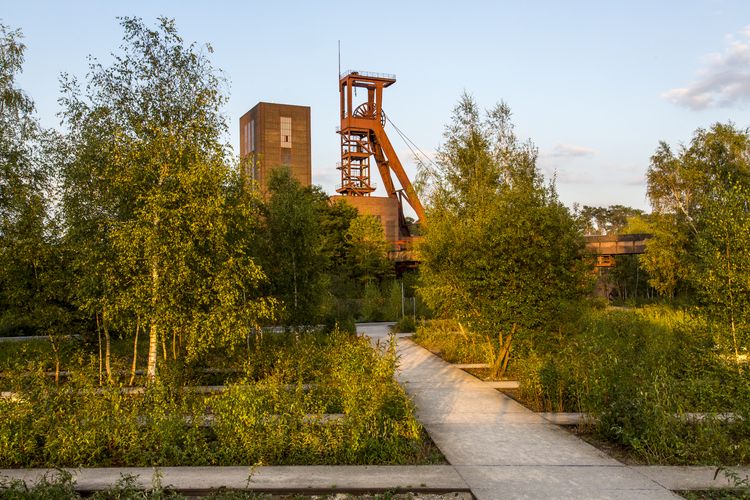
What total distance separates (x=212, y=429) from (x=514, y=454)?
3.78m

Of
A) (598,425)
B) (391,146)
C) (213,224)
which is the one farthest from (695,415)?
(391,146)

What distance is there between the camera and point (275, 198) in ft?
54.0

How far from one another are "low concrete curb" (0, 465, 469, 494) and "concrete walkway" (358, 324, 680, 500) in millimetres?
436

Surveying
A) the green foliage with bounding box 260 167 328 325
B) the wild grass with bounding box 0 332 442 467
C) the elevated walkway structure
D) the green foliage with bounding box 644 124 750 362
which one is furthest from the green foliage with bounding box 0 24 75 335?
the elevated walkway structure

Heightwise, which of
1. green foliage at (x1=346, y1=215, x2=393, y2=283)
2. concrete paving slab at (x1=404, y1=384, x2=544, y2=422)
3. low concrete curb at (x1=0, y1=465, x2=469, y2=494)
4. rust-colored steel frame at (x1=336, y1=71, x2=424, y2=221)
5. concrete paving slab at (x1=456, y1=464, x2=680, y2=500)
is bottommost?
concrete paving slab at (x1=404, y1=384, x2=544, y2=422)

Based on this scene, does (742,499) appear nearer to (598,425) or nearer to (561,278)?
(598,425)

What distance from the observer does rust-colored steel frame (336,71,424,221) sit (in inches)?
2389

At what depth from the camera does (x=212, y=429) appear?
7.63 meters

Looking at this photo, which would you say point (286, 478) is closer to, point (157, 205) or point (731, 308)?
point (157, 205)

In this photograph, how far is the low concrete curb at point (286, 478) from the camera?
5.61 metres

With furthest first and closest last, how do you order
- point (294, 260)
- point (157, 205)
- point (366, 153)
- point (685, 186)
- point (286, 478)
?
point (366, 153)
point (685, 186)
point (294, 260)
point (157, 205)
point (286, 478)

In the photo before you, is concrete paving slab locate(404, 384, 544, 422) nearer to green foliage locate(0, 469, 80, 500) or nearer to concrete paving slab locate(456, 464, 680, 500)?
concrete paving slab locate(456, 464, 680, 500)

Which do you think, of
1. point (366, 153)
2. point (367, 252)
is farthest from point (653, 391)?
point (366, 153)

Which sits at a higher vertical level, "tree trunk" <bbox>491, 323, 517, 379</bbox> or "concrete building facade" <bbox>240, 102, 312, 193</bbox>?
"concrete building facade" <bbox>240, 102, 312, 193</bbox>
